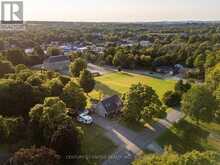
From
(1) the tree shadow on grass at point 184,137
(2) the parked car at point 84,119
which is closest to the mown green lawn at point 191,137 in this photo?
(1) the tree shadow on grass at point 184,137

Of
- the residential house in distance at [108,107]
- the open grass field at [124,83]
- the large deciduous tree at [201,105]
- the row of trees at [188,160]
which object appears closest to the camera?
the row of trees at [188,160]

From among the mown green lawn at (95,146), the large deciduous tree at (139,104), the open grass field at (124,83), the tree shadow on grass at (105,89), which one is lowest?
the mown green lawn at (95,146)

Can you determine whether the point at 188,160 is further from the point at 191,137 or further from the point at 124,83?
the point at 124,83

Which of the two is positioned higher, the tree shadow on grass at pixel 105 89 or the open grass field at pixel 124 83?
the open grass field at pixel 124 83

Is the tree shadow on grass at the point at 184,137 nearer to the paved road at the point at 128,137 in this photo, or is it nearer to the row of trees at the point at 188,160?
the paved road at the point at 128,137

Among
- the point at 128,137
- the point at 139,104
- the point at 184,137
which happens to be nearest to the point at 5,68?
the point at 139,104

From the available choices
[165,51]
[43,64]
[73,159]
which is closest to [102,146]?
[73,159]

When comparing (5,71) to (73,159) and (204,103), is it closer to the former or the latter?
(73,159)

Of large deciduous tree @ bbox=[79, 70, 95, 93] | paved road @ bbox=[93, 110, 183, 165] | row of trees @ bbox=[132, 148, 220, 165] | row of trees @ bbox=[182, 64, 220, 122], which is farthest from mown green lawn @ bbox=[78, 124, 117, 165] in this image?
large deciduous tree @ bbox=[79, 70, 95, 93]
